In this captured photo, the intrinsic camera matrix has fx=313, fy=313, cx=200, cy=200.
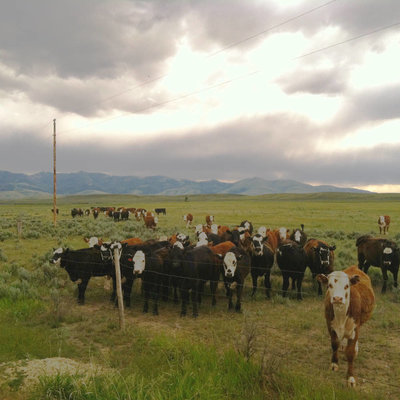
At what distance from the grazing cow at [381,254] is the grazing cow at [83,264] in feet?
31.2

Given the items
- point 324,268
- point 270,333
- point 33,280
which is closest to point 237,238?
point 324,268

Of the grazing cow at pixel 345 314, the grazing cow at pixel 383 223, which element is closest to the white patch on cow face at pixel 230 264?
the grazing cow at pixel 345 314

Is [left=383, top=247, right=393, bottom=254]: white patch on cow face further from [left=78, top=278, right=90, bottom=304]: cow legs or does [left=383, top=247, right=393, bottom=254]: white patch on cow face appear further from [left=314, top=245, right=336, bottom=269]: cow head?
[left=78, top=278, right=90, bottom=304]: cow legs

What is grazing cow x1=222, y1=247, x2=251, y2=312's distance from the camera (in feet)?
30.9

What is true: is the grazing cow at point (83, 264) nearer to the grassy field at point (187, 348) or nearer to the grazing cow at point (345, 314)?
the grassy field at point (187, 348)

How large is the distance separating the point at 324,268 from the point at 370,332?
3481 mm

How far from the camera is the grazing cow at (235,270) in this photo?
9414 mm

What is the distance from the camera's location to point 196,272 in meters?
9.70

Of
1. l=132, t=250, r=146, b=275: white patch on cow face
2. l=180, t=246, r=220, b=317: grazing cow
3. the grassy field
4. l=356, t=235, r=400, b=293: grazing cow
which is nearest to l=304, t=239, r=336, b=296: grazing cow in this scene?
the grassy field

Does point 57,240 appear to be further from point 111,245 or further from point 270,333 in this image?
point 270,333

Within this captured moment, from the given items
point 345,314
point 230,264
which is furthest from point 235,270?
point 345,314

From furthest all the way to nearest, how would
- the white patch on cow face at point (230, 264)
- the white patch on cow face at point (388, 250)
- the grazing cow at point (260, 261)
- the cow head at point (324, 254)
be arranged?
the grazing cow at point (260, 261), the white patch on cow face at point (388, 250), the cow head at point (324, 254), the white patch on cow face at point (230, 264)

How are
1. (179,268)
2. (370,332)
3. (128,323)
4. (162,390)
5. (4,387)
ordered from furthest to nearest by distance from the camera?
(179,268), (128,323), (370,332), (4,387), (162,390)

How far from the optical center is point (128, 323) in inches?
331
